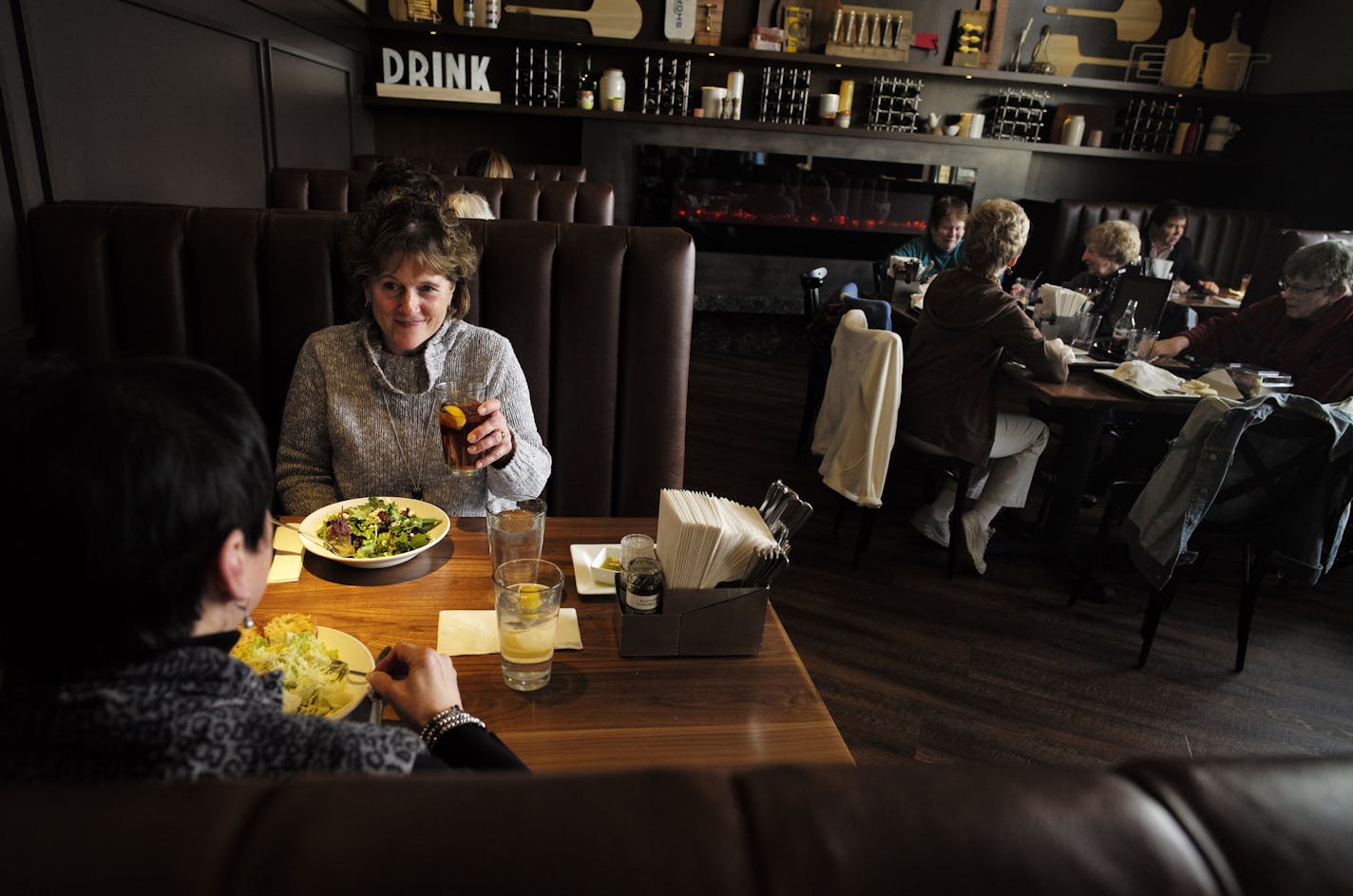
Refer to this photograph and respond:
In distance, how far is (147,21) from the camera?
7.73ft

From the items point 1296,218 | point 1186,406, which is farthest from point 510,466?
point 1296,218

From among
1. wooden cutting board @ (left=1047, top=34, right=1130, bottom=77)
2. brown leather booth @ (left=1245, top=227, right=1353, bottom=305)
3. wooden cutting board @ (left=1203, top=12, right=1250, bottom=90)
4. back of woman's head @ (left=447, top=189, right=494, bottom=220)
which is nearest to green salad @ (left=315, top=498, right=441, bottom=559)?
back of woman's head @ (left=447, top=189, right=494, bottom=220)

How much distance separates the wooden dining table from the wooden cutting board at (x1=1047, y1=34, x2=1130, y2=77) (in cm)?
626

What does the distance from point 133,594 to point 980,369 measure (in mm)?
2717

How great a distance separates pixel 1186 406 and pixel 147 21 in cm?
351

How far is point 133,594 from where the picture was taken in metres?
0.52

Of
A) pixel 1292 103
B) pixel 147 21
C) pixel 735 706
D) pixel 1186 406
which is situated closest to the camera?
pixel 735 706

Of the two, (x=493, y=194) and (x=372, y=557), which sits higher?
(x=493, y=194)

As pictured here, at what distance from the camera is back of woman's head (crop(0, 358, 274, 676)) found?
0.49 metres

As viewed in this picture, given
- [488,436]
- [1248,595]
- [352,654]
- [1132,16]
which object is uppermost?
[1132,16]

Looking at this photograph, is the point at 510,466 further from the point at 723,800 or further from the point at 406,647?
the point at 723,800

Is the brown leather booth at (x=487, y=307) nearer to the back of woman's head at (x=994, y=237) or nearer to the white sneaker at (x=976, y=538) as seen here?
the back of woman's head at (x=994, y=237)

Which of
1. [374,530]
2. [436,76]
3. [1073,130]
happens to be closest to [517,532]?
[374,530]

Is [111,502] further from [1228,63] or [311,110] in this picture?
[1228,63]
